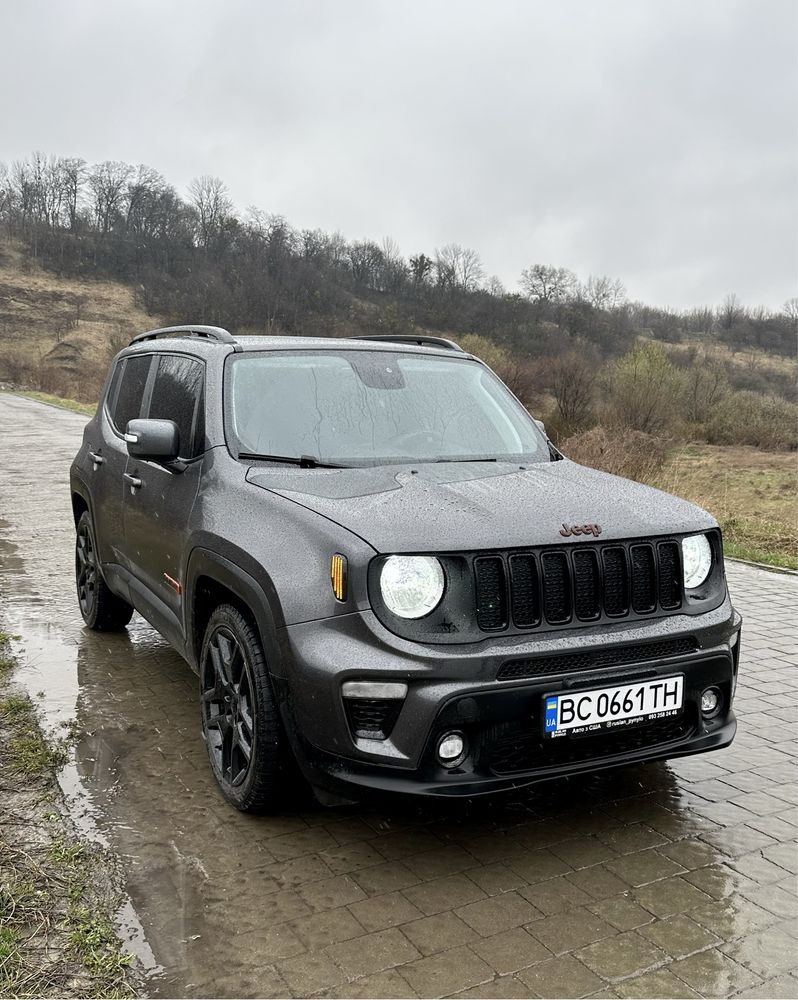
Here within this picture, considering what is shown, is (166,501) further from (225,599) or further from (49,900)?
(49,900)

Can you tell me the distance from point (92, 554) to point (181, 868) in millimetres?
3111

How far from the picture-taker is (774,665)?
593 centimetres

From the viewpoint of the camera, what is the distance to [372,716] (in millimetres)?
3131

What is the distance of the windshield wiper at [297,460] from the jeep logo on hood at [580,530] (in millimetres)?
1096

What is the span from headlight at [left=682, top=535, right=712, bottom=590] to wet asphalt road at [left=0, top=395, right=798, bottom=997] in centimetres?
98

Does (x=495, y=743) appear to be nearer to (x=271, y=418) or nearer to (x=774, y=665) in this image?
(x=271, y=418)

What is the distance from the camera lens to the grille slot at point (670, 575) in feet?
11.5

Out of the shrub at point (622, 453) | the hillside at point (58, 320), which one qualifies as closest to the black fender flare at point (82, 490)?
the shrub at point (622, 453)

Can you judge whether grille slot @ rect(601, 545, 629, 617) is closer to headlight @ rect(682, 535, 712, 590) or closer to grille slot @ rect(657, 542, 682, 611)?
grille slot @ rect(657, 542, 682, 611)

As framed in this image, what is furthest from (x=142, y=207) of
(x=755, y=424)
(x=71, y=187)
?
(x=755, y=424)

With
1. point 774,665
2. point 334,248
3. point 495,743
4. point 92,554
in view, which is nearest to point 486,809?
point 495,743

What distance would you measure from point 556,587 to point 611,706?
450 millimetres

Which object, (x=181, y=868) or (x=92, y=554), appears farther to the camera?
(x=92, y=554)

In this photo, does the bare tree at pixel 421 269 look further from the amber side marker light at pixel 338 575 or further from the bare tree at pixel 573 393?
the amber side marker light at pixel 338 575
